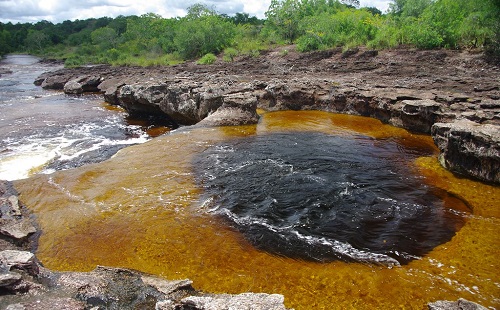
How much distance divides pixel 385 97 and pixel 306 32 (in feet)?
71.2

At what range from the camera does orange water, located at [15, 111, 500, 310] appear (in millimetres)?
5664

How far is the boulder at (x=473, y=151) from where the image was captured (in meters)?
9.21

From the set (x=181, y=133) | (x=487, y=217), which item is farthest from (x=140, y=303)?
(x=181, y=133)

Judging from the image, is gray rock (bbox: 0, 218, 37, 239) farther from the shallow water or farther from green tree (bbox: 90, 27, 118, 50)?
green tree (bbox: 90, 27, 118, 50)

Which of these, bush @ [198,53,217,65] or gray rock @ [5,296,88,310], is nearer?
gray rock @ [5,296,88,310]

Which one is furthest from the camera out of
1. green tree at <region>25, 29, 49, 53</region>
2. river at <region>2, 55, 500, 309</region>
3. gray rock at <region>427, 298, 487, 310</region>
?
green tree at <region>25, 29, 49, 53</region>

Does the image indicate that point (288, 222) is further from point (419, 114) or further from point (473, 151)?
point (419, 114)

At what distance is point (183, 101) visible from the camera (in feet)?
59.1

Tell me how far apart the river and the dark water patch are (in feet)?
0.12

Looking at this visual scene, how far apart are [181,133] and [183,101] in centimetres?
421

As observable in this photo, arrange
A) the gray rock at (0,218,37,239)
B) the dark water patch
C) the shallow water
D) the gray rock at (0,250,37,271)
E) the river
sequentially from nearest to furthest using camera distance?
the gray rock at (0,250,37,271), the river, the dark water patch, the gray rock at (0,218,37,239), the shallow water

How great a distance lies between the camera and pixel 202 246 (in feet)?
22.9

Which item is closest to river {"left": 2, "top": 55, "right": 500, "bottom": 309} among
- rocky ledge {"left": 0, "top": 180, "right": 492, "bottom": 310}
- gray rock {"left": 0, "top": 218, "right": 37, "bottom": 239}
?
gray rock {"left": 0, "top": 218, "right": 37, "bottom": 239}

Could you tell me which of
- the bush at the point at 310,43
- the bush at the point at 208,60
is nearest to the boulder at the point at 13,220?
the bush at the point at 310,43
